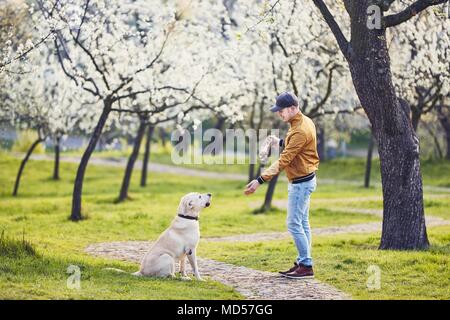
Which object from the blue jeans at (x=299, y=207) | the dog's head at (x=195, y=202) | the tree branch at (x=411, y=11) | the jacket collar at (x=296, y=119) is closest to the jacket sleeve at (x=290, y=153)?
the jacket collar at (x=296, y=119)

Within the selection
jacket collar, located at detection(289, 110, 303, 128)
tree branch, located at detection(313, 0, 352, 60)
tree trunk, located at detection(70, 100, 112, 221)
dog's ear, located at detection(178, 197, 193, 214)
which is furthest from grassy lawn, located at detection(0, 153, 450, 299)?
tree branch, located at detection(313, 0, 352, 60)

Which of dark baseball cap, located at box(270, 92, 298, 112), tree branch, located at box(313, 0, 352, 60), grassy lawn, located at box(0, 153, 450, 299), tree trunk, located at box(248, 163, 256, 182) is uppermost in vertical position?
tree branch, located at box(313, 0, 352, 60)

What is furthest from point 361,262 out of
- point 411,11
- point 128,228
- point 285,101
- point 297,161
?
point 128,228

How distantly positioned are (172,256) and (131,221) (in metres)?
10.6

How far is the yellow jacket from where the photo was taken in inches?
455

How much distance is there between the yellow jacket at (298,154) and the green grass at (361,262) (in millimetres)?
1843

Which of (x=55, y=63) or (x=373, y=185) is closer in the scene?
(x=55, y=63)

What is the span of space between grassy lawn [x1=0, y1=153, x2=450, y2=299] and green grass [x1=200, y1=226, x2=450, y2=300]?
0.04 meters

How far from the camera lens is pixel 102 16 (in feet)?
76.2

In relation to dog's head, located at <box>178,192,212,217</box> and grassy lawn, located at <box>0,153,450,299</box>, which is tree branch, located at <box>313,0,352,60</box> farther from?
dog's head, located at <box>178,192,212,217</box>

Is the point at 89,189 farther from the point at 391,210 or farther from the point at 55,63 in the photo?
the point at 391,210

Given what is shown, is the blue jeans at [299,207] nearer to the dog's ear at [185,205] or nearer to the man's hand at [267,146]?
the man's hand at [267,146]

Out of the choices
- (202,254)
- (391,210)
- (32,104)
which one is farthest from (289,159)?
(32,104)

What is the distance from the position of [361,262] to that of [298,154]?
289 cm
